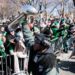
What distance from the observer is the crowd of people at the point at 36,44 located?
762cm

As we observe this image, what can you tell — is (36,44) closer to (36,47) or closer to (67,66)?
(36,47)

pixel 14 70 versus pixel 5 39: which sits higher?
pixel 5 39

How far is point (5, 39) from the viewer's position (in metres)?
11.0

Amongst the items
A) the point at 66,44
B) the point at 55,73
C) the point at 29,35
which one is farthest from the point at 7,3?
the point at 55,73

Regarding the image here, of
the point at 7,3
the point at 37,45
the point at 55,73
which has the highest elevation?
the point at 7,3

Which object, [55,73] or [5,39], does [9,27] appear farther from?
[55,73]

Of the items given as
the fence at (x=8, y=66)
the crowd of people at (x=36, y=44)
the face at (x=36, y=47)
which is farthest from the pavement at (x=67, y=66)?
the face at (x=36, y=47)

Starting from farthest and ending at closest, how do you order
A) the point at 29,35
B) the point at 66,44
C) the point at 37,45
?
the point at 66,44 < the point at 29,35 < the point at 37,45

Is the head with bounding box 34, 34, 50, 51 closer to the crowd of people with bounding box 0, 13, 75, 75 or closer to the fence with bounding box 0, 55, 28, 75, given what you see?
the crowd of people with bounding box 0, 13, 75, 75

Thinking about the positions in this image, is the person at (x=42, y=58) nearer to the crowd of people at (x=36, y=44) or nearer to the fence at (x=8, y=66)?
the crowd of people at (x=36, y=44)

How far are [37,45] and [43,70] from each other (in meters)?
0.50

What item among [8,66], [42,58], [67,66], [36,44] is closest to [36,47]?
[36,44]

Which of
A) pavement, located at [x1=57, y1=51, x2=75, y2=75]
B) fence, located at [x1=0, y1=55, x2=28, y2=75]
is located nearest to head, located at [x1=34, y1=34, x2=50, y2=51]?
fence, located at [x1=0, y1=55, x2=28, y2=75]

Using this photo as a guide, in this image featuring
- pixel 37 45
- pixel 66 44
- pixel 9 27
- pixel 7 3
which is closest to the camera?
pixel 37 45
